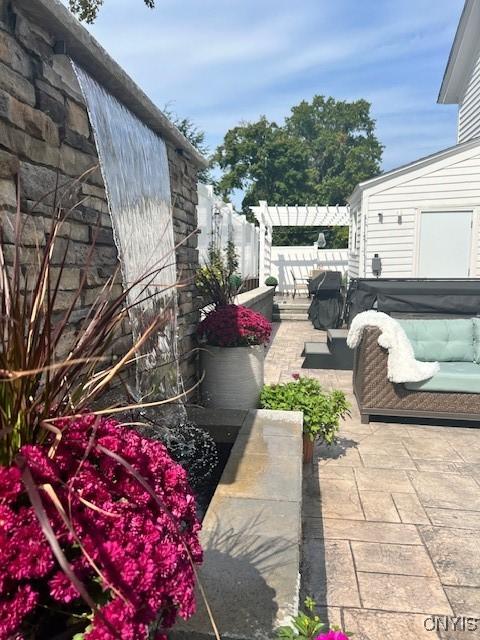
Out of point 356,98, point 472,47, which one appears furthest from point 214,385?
point 356,98

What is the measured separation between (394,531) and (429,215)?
7.31 metres

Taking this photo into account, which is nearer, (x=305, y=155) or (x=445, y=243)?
(x=445, y=243)

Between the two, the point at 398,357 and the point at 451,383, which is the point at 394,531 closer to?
the point at 398,357

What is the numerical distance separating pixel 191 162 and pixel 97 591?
3696 mm

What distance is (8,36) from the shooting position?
1533mm

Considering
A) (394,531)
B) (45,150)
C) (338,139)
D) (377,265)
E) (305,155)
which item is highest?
(338,139)

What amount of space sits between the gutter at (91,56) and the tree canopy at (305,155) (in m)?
23.4

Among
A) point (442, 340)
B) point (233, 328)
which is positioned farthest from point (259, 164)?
point (233, 328)

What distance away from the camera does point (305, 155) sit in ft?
97.5

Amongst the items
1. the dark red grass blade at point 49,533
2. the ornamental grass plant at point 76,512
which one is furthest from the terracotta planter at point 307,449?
the dark red grass blade at point 49,533

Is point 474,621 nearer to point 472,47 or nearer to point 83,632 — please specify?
point 83,632

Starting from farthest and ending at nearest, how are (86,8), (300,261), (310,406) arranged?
1. (300,261)
2. (86,8)
3. (310,406)

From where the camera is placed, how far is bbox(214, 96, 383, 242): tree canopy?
28.4 m

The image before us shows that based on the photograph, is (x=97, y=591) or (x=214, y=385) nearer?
(x=97, y=591)
